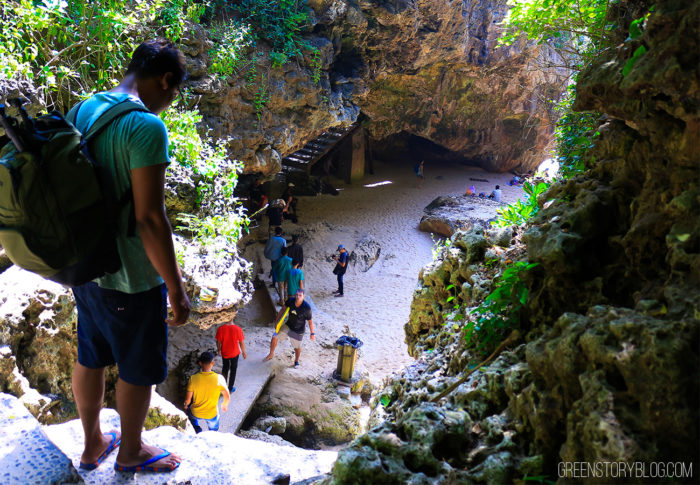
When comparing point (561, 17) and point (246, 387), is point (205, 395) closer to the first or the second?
point (246, 387)

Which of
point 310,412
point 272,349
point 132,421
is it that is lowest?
point 310,412

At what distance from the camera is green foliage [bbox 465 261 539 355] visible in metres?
2.34

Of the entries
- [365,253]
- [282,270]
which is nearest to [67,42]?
[282,270]

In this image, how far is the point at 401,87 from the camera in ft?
50.1

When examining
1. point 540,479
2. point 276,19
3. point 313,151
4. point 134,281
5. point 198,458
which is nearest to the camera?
point 540,479

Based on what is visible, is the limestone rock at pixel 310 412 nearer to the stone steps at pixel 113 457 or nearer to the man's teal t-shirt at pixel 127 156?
the stone steps at pixel 113 457

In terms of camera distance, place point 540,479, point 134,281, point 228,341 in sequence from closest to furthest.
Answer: point 540,479 < point 134,281 < point 228,341

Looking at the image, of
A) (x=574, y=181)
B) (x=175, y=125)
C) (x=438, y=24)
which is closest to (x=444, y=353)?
(x=574, y=181)

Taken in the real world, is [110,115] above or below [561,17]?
below

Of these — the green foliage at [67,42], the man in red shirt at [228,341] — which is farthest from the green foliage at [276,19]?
the man in red shirt at [228,341]

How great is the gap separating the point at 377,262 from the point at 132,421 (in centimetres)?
1131

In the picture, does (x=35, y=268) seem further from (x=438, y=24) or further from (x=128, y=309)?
(x=438, y=24)

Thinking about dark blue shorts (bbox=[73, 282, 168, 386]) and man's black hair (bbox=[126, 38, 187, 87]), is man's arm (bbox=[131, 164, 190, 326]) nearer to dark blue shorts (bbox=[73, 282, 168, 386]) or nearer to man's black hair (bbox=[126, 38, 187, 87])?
dark blue shorts (bbox=[73, 282, 168, 386])

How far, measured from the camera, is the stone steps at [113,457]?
5.88ft
